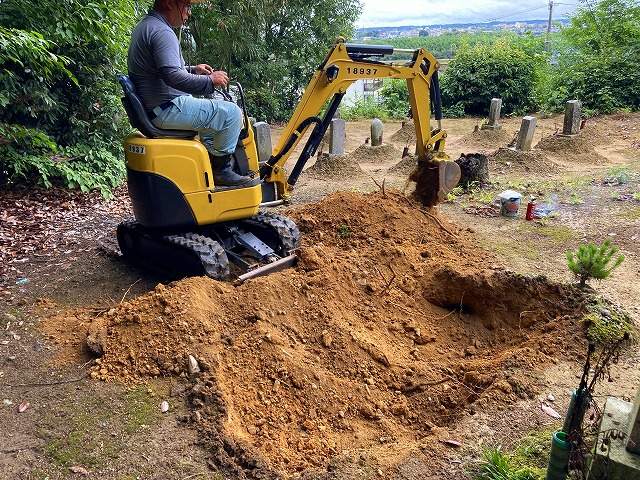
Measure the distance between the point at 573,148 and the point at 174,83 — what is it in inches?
393

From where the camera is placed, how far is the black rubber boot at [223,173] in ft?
15.7

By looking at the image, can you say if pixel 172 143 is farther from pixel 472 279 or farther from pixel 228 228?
pixel 472 279

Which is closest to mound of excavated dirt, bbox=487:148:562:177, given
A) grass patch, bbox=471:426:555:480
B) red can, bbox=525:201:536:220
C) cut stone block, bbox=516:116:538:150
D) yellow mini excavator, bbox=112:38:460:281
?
cut stone block, bbox=516:116:538:150

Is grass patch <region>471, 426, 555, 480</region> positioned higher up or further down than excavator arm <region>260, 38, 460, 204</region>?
further down

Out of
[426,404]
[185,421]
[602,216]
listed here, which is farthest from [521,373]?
[602,216]

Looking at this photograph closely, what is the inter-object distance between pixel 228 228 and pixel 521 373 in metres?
2.96

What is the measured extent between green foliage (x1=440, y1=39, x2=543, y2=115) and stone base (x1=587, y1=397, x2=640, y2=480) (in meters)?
16.6


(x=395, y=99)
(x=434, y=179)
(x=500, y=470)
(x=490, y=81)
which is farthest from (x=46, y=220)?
(x=395, y=99)

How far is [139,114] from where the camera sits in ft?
14.2

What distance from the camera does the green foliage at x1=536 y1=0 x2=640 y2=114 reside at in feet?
53.0

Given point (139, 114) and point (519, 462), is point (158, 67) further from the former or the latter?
point (519, 462)

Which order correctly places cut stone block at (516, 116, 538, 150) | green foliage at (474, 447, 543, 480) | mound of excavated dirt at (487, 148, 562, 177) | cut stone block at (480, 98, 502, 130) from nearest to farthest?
green foliage at (474, 447, 543, 480), mound of excavated dirt at (487, 148, 562, 177), cut stone block at (516, 116, 538, 150), cut stone block at (480, 98, 502, 130)

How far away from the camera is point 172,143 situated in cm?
441

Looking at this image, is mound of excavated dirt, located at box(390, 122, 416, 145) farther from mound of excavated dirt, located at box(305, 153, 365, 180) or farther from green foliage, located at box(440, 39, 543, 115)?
green foliage, located at box(440, 39, 543, 115)
